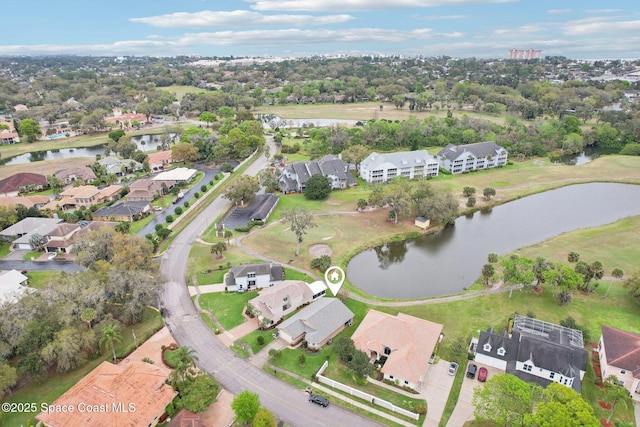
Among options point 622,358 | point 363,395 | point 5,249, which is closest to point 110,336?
point 363,395

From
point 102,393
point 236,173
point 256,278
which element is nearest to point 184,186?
point 236,173

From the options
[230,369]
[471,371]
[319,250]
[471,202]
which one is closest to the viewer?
[471,371]

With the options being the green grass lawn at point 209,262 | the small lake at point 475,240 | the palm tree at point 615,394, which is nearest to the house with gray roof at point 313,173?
the small lake at point 475,240

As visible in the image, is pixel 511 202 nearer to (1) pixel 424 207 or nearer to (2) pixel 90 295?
(1) pixel 424 207

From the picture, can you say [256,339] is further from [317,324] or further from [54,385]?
[54,385]

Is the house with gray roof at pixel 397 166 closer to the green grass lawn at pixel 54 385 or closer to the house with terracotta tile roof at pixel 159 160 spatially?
the house with terracotta tile roof at pixel 159 160
